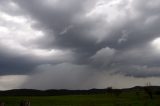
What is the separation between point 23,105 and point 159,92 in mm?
130988

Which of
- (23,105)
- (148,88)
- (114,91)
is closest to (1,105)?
(23,105)

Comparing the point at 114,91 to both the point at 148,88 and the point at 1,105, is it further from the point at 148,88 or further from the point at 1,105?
the point at 1,105

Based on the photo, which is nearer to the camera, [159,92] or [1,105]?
[1,105]

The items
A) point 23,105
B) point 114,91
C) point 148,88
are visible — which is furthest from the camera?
point 114,91

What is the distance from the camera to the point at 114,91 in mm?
140250

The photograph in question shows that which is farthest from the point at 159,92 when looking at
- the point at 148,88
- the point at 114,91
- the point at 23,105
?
the point at 23,105

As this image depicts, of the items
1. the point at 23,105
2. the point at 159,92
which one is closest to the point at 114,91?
the point at 159,92

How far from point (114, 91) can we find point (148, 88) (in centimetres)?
2727

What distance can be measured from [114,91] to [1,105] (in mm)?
122936

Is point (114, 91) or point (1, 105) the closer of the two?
point (1, 105)

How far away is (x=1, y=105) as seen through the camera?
64.4 feet

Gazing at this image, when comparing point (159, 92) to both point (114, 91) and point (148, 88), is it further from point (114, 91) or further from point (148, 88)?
point (148, 88)

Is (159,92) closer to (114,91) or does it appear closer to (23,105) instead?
(114,91)

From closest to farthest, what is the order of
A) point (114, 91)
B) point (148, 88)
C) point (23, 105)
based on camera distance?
point (23, 105) < point (148, 88) < point (114, 91)
